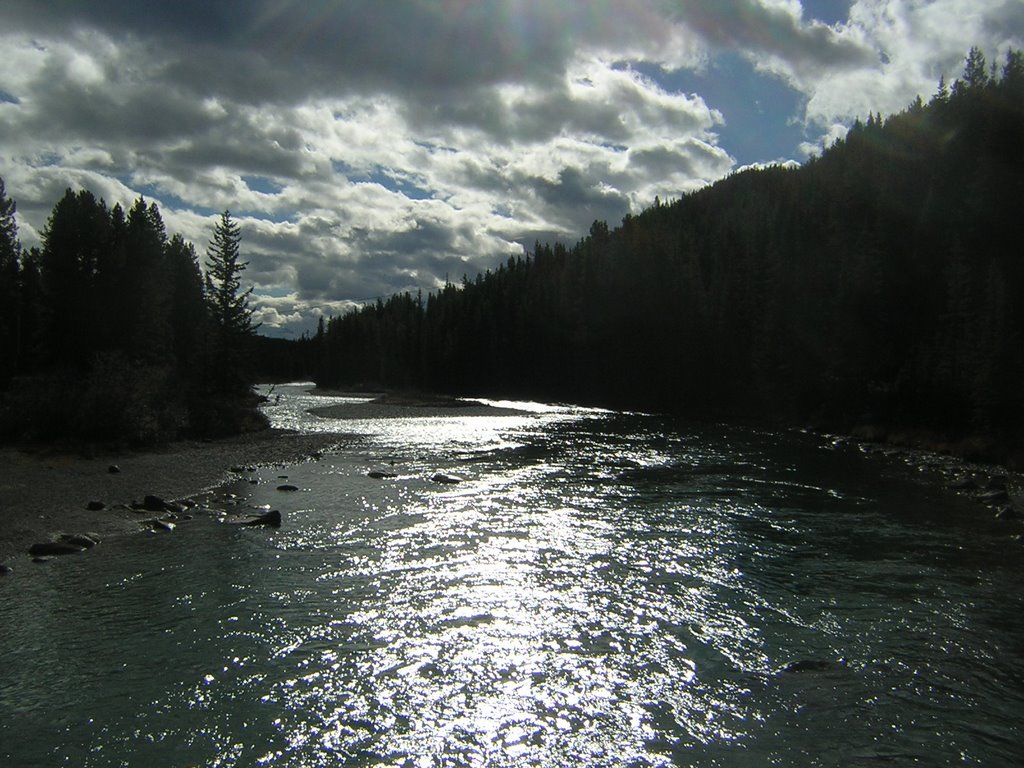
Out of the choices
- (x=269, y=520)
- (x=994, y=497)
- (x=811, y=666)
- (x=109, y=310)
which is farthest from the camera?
(x=109, y=310)

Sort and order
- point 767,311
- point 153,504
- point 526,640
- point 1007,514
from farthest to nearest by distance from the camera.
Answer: point 767,311 < point 153,504 < point 1007,514 < point 526,640

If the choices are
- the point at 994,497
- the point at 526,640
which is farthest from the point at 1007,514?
the point at 526,640

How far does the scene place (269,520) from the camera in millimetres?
20859

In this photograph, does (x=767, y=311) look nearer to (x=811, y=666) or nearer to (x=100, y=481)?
(x=100, y=481)

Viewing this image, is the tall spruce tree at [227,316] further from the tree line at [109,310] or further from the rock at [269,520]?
the rock at [269,520]

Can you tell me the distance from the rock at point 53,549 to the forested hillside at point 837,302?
43.3 m

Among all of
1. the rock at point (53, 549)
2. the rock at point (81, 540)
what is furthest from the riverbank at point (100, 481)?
the rock at point (81, 540)

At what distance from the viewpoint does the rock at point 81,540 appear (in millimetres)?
17984

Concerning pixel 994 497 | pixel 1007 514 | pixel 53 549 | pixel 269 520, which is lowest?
pixel 53 549

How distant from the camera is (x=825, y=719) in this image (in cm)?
960

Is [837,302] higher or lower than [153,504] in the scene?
higher

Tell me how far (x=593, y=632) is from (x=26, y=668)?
905 cm

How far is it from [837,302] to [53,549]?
202ft

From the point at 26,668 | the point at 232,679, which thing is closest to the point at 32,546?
the point at 26,668
